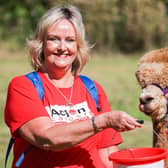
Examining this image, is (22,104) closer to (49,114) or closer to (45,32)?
(49,114)

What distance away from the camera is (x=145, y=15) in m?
17.7

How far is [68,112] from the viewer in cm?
286

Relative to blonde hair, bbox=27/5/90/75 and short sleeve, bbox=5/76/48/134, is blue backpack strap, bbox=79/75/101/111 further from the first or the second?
short sleeve, bbox=5/76/48/134

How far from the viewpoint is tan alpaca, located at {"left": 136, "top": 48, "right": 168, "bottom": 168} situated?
276cm

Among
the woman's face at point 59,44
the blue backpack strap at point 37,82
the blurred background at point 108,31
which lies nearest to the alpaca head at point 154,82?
the woman's face at point 59,44

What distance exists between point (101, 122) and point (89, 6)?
15227 millimetres


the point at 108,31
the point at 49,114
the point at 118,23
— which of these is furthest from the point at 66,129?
the point at 108,31

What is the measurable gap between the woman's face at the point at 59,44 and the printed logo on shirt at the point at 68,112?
0.95ft

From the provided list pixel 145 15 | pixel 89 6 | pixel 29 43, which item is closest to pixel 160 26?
pixel 145 15

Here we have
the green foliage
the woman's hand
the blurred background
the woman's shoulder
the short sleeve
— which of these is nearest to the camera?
the woman's hand

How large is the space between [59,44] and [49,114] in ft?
1.61

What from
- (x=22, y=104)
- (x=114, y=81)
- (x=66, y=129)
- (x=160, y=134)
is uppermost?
(x=22, y=104)

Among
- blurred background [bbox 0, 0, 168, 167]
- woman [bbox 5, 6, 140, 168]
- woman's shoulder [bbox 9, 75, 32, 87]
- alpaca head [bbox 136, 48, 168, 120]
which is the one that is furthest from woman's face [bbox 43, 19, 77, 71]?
blurred background [bbox 0, 0, 168, 167]

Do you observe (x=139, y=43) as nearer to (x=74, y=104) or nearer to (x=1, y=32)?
(x=1, y=32)
